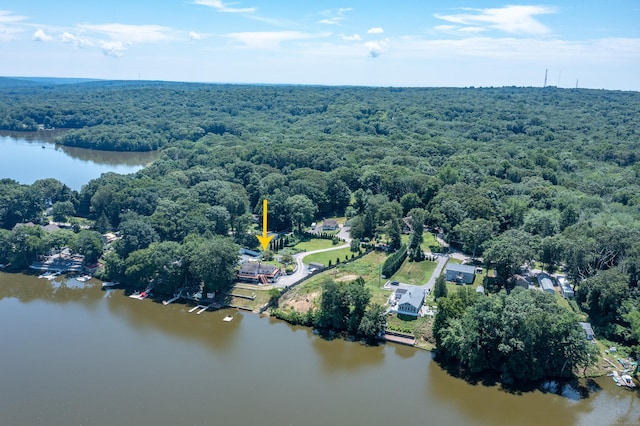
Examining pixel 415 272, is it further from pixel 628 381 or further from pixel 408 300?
pixel 628 381

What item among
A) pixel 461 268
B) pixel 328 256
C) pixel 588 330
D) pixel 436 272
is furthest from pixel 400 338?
pixel 328 256

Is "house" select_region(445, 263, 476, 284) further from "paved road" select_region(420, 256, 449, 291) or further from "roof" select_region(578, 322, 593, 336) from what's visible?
"roof" select_region(578, 322, 593, 336)

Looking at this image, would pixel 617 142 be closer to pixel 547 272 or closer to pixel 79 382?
pixel 547 272

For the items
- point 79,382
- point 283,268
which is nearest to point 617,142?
point 283,268

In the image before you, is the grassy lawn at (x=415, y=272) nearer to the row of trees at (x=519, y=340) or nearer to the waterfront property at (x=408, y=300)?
the waterfront property at (x=408, y=300)

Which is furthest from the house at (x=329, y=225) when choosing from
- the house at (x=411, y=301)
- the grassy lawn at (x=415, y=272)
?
the house at (x=411, y=301)

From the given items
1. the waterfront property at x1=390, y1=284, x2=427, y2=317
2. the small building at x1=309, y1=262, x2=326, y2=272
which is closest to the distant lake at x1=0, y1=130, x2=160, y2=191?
the small building at x1=309, y1=262, x2=326, y2=272
